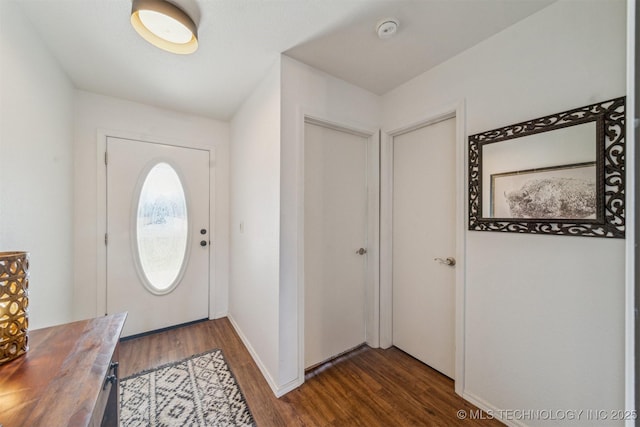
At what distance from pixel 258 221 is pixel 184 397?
4.32ft

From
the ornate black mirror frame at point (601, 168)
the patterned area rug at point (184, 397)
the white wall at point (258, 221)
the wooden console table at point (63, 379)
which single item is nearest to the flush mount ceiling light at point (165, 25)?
the white wall at point (258, 221)

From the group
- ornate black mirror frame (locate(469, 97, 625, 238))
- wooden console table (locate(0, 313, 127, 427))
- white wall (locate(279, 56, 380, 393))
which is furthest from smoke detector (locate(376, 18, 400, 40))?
wooden console table (locate(0, 313, 127, 427))

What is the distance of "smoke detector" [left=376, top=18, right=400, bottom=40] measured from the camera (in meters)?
1.37

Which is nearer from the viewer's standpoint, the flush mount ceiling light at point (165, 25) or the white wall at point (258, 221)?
the flush mount ceiling light at point (165, 25)

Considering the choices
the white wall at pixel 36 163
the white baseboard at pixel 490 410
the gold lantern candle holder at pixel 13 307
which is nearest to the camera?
the gold lantern candle holder at pixel 13 307

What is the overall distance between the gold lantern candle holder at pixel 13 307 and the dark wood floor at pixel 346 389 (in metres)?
1.22

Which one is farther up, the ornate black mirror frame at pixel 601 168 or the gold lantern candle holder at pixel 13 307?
the ornate black mirror frame at pixel 601 168

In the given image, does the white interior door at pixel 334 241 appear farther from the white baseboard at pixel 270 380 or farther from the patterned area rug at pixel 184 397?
the patterned area rug at pixel 184 397

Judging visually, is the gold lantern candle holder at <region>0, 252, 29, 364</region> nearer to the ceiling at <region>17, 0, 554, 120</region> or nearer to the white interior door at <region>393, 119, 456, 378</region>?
the ceiling at <region>17, 0, 554, 120</region>

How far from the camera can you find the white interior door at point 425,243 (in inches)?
70.7

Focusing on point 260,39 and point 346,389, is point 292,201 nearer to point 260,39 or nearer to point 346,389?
point 260,39

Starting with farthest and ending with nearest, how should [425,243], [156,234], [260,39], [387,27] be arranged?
[156,234]
[425,243]
[260,39]
[387,27]

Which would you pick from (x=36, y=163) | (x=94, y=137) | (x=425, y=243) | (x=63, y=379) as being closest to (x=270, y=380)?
(x=63, y=379)

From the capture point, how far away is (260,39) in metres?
1.51
